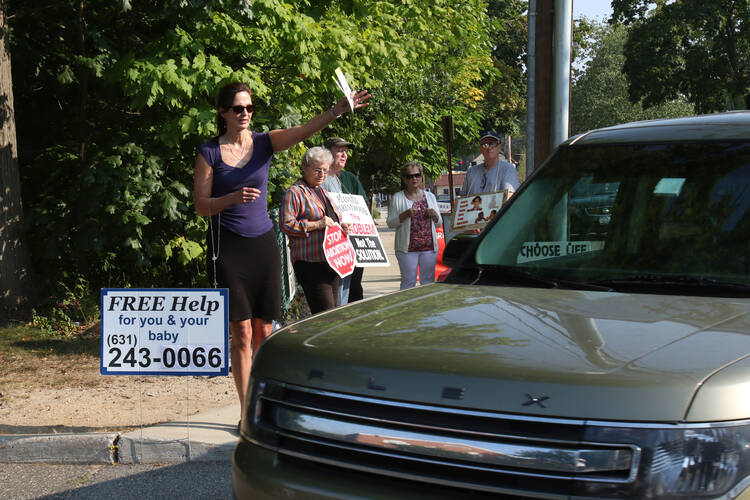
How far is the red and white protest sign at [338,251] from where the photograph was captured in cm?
650

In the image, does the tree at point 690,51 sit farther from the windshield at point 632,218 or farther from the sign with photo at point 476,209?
the windshield at point 632,218

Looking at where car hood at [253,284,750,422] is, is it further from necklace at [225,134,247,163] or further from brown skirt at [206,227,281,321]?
necklace at [225,134,247,163]

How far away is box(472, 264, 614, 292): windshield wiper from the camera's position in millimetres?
3087

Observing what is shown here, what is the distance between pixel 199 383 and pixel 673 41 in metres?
39.4

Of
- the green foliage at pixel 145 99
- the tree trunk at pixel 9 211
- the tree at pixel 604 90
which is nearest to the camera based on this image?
the green foliage at pixel 145 99

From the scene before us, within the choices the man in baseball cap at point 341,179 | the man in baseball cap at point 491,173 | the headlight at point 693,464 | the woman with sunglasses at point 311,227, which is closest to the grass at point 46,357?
the woman with sunglasses at point 311,227

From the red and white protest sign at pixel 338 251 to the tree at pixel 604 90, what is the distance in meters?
65.5

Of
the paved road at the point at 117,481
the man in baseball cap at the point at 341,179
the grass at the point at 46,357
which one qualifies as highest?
the man in baseball cap at the point at 341,179

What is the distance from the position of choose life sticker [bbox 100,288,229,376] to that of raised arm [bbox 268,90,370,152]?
1.06m

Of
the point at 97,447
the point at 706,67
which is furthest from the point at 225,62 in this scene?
the point at 706,67

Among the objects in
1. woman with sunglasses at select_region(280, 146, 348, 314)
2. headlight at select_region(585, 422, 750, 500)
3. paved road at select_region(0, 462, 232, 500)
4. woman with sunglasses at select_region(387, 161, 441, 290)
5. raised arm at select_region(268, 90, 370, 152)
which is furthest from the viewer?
woman with sunglasses at select_region(387, 161, 441, 290)

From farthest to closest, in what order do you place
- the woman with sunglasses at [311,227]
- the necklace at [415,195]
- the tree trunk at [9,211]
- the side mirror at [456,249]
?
1. the tree trunk at [9,211]
2. the necklace at [415,195]
3. the woman with sunglasses at [311,227]
4. the side mirror at [456,249]

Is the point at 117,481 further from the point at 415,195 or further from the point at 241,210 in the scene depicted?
the point at 415,195

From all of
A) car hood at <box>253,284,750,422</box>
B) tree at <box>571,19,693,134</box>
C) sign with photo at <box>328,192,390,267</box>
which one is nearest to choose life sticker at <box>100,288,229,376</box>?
sign with photo at <box>328,192,390,267</box>
